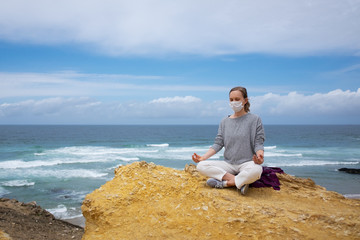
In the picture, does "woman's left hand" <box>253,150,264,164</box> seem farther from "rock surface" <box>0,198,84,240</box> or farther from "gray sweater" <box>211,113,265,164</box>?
"rock surface" <box>0,198,84,240</box>

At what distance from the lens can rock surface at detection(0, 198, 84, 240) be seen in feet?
25.1

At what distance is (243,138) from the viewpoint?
4.84 meters

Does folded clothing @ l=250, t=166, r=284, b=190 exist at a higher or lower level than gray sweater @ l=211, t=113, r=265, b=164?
lower

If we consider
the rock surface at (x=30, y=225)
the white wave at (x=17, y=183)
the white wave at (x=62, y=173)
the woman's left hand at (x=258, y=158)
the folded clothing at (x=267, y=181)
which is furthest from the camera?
the white wave at (x=62, y=173)

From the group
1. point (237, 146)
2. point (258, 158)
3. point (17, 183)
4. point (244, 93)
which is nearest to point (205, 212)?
point (258, 158)

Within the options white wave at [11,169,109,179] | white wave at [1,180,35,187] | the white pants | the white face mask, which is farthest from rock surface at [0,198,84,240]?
white wave at [11,169,109,179]

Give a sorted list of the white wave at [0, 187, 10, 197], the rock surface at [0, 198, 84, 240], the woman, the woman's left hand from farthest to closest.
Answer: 1. the white wave at [0, 187, 10, 197]
2. the rock surface at [0, 198, 84, 240]
3. the woman
4. the woman's left hand

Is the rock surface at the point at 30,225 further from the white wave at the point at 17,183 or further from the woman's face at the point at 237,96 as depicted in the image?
the white wave at the point at 17,183

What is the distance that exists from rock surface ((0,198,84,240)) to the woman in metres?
4.98

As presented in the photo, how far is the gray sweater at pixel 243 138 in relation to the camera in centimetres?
479

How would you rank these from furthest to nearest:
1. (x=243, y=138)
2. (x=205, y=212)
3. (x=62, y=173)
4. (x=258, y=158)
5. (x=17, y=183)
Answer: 1. (x=62, y=173)
2. (x=17, y=183)
3. (x=243, y=138)
4. (x=258, y=158)
5. (x=205, y=212)

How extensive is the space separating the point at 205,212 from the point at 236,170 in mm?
1026

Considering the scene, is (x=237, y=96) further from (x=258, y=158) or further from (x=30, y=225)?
(x=30, y=225)

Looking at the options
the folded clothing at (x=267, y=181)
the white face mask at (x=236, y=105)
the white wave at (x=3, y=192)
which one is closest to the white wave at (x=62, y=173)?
the white wave at (x=3, y=192)
